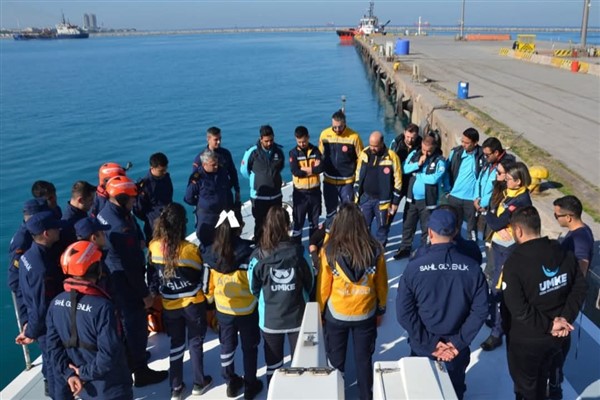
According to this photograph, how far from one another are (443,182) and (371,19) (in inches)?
3518

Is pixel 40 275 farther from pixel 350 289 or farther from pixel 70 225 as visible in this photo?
pixel 350 289

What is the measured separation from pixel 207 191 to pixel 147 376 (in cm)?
237

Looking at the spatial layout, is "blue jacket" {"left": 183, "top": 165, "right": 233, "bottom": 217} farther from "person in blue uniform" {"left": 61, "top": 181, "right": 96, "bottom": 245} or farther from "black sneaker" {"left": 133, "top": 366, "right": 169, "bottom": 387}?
"black sneaker" {"left": 133, "top": 366, "right": 169, "bottom": 387}

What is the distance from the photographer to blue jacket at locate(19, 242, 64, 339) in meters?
3.23

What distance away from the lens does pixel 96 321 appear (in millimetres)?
2748

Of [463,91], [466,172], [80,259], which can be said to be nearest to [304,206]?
[466,172]

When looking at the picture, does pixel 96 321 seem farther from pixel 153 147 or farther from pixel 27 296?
pixel 153 147

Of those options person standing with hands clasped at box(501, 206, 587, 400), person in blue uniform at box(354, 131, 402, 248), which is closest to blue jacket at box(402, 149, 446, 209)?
person in blue uniform at box(354, 131, 402, 248)

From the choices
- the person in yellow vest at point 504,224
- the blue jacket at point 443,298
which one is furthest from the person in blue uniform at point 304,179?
the blue jacket at point 443,298

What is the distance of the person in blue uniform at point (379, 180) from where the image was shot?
563cm

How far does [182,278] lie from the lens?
11.5 feet

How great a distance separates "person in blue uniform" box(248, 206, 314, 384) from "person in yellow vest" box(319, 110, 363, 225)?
9.78 ft

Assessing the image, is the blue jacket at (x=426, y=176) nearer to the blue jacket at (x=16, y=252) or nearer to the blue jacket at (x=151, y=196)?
the blue jacket at (x=151, y=196)

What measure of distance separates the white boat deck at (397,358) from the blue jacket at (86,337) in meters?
1.11
